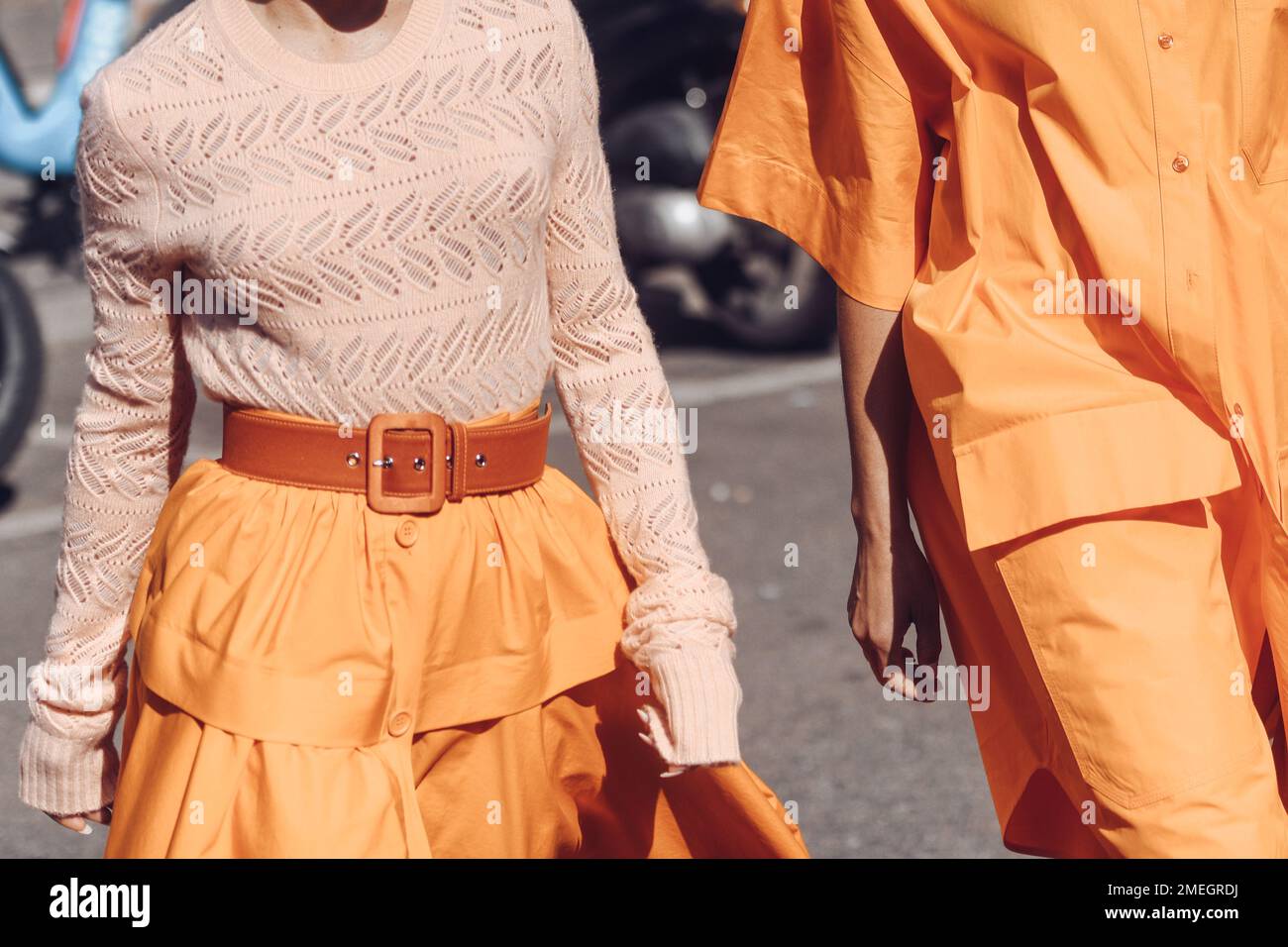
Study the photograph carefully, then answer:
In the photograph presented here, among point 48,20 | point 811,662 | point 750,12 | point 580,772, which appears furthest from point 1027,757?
point 48,20

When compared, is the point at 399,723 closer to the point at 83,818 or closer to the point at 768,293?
the point at 83,818

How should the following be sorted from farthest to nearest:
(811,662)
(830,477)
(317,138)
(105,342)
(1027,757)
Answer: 1. (830,477)
2. (811,662)
3. (1027,757)
4. (105,342)
5. (317,138)

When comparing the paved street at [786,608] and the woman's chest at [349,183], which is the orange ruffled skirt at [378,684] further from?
the paved street at [786,608]

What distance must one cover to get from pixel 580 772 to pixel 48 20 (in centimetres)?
1262

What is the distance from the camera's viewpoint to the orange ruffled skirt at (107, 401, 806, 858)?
2.03m

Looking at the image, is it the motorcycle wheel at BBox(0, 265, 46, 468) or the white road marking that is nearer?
the motorcycle wheel at BBox(0, 265, 46, 468)

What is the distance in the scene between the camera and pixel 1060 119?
2.10 metres

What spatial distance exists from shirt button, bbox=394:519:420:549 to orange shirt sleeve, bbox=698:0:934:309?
643 mm

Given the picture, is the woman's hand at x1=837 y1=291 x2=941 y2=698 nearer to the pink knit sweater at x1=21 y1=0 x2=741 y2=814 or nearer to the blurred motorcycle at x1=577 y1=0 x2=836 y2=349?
the pink knit sweater at x1=21 y1=0 x2=741 y2=814

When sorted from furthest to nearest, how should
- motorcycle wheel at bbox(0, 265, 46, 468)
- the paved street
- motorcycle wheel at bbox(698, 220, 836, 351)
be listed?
motorcycle wheel at bbox(698, 220, 836, 351), motorcycle wheel at bbox(0, 265, 46, 468), the paved street

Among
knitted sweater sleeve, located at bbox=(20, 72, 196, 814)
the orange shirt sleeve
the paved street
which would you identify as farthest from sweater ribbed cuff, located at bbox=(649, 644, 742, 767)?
the paved street

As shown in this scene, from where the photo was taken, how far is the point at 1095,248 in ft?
6.78

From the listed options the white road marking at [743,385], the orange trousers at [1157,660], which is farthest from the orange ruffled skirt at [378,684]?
the white road marking at [743,385]
